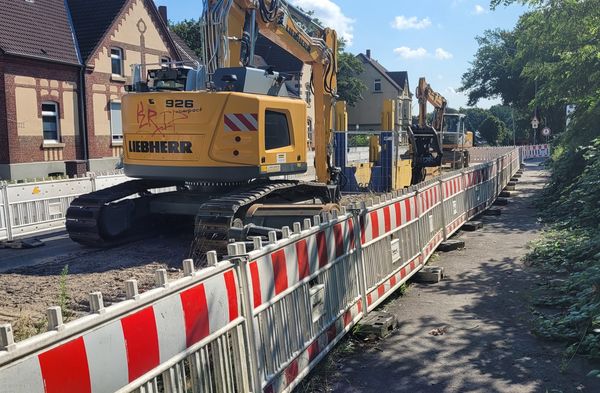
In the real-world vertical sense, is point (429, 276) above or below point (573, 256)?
below

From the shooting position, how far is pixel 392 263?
6.99 metres

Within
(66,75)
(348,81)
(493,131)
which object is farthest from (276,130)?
(493,131)

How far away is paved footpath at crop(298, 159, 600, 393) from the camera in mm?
4766

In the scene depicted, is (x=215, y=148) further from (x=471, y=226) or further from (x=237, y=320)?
(x=471, y=226)

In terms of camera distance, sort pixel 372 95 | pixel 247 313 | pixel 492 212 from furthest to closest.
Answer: pixel 372 95 < pixel 492 212 < pixel 247 313

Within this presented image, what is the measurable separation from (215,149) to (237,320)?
5.22m

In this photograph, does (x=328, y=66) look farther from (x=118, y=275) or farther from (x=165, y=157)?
(x=118, y=275)

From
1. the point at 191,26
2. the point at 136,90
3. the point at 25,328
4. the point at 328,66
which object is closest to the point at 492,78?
the point at 191,26

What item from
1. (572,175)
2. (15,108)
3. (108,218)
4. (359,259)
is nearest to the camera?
(359,259)

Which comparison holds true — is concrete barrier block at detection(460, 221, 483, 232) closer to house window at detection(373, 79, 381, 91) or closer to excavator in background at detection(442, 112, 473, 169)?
excavator in background at detection(442, 112, 473, 169)

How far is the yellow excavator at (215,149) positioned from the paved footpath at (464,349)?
7.33ft

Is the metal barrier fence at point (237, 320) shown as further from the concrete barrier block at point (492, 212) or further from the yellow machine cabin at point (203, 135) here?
the concrete barrier block at point (492, 212)

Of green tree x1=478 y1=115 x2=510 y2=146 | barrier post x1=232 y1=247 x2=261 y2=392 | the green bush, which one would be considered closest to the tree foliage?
the green bush

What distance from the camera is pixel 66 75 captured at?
26031mm
